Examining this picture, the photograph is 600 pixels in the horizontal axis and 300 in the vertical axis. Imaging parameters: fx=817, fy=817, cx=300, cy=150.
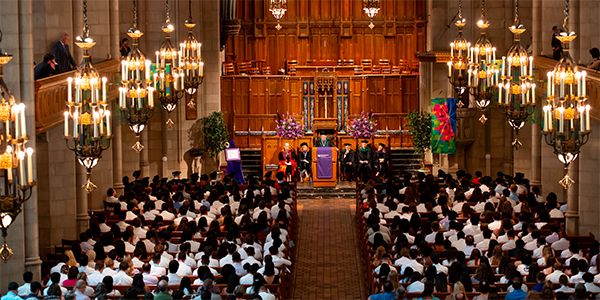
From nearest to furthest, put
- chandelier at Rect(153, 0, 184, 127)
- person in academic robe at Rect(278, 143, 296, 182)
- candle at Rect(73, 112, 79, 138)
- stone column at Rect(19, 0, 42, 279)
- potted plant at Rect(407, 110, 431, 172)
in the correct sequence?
→ candle at Rect(73, 112, 79, 138) → stone column at Rect(19, 0, 42, 279) → chandelier at Rect(153, 0, 184, 127) → person in academic robe at Rect(278, 143, 296, 182) → potted plant at Rect(407, 110, 431, 172)

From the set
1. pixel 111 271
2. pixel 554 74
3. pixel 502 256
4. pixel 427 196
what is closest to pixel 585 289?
pixel 502 256

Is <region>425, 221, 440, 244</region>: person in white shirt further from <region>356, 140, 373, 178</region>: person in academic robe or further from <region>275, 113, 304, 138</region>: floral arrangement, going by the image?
<region>275, 113, 304, 138</region>: floral arrangement

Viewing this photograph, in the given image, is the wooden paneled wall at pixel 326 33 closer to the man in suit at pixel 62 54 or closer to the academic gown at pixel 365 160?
the academic gown at pixel 365 160

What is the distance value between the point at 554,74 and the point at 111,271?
27.4 feet

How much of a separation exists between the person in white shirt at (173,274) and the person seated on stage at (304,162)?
52.6 ft

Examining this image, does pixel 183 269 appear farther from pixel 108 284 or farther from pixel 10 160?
pixel 10 160

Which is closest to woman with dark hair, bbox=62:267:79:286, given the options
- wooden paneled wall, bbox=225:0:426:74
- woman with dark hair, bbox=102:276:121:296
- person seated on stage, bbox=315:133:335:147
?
woman with dark hair, bbox=102:276:121:296

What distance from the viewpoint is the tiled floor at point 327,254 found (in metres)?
17.5

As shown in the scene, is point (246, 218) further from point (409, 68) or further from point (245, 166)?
point (409, 68)

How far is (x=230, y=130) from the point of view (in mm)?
34031

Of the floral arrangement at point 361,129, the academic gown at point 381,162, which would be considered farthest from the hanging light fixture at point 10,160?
the floral arrangement at point 361,129

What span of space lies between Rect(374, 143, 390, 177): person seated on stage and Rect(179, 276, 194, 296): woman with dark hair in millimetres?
17240

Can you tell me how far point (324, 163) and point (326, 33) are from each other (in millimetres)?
9494

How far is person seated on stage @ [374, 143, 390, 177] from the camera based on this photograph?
2975 centimetres
